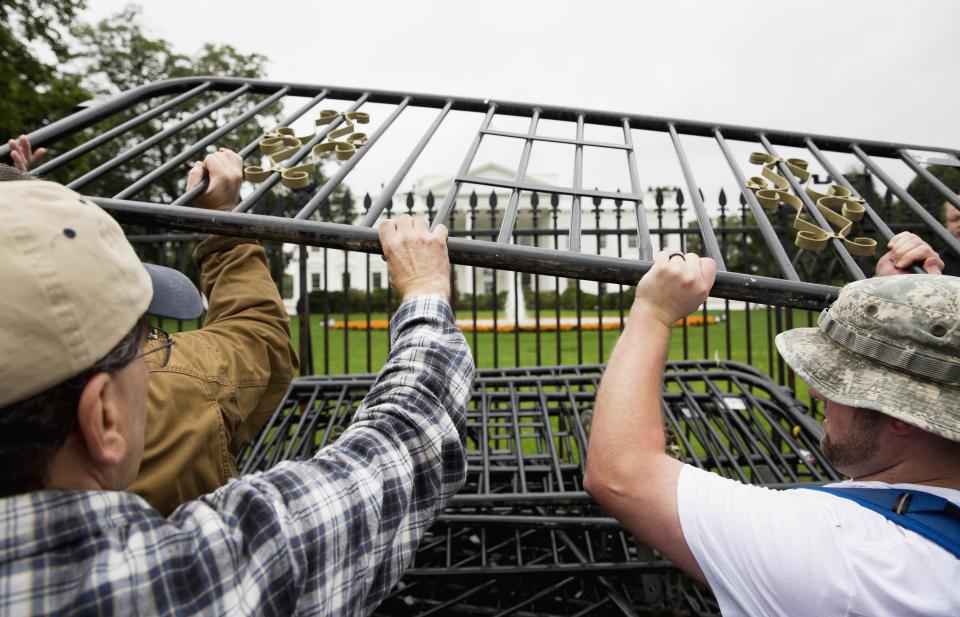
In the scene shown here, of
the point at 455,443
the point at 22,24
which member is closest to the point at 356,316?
the point at 22,24

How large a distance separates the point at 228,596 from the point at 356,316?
23.5 meters

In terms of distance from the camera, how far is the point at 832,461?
1474mm

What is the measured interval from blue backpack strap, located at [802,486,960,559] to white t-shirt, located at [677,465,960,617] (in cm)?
2

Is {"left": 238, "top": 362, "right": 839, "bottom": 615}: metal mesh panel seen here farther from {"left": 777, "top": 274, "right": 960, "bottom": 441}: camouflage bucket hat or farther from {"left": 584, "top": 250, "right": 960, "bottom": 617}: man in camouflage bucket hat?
{"left": 777, "top": 274, "right": 960, "bottom": 441}: camouflage bucket hat

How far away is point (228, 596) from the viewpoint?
0.95 metres

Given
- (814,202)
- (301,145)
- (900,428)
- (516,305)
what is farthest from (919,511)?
(516,305)

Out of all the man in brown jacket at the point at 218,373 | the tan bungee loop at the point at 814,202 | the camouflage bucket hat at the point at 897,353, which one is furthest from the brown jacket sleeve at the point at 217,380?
the tan bungee loop at the point at 814,202

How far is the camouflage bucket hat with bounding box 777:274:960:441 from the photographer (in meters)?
1.27

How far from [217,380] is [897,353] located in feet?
5.36

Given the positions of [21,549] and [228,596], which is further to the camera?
[228,596]

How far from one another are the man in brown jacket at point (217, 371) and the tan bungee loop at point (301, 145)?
0.11 metres

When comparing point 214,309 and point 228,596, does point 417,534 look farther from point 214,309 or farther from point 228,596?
point 214,309

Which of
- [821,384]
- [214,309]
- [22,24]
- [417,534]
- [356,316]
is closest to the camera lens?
[417,534]

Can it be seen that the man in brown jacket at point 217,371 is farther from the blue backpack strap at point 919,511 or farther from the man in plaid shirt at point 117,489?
the blue backpack strap at point 919,511
